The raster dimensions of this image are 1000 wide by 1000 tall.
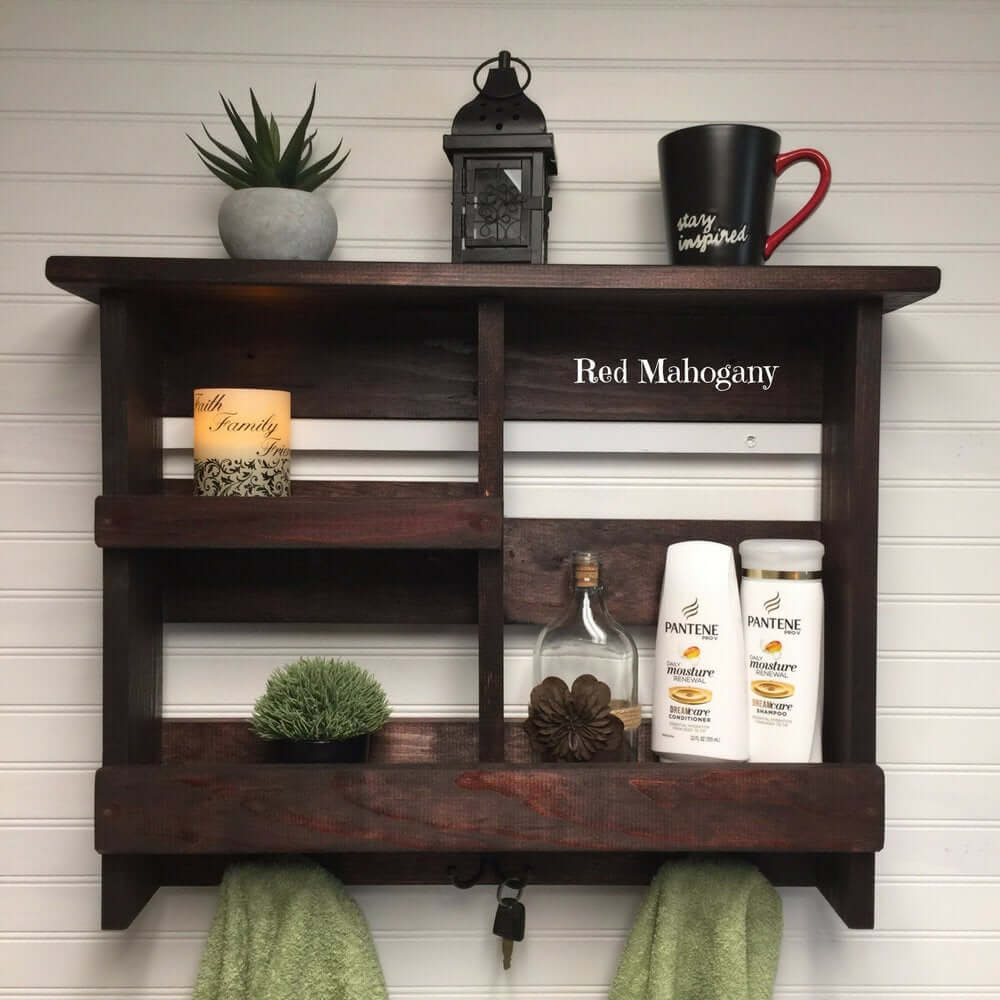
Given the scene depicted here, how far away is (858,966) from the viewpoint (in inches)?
38.3

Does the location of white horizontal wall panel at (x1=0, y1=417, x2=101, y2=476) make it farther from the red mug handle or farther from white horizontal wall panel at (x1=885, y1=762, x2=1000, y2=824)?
white horizontal wall panel at (x1=885, y1=762, x2=1000, y2=824)

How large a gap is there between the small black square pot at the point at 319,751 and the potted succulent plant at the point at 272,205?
16.5 inches

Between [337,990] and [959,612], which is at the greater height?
[959,612]

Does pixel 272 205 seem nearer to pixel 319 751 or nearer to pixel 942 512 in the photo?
→ pixel 319 751

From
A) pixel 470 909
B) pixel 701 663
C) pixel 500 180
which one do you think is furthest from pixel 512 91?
pixel 470 909

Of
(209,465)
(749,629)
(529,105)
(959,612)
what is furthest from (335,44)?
(959,612)

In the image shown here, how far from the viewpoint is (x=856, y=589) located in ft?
2.80

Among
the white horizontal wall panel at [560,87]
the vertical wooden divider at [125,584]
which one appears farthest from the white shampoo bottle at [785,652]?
the vertical wooden divider at [125,584]

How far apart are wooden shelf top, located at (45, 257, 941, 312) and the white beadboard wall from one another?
0.15 meters

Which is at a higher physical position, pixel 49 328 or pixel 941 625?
pixel 49 328

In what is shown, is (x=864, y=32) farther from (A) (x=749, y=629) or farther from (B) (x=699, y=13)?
(A) (x=749, y=629)

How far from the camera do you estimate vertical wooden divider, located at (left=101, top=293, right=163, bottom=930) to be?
844mm

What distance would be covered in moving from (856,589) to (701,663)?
15 cm

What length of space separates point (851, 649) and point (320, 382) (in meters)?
0.54
